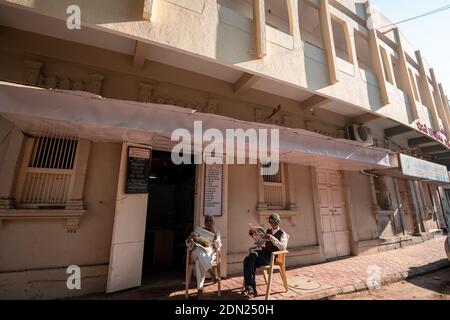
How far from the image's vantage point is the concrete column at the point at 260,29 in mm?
5168

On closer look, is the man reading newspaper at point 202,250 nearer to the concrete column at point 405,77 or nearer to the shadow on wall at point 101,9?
the shadow on wall at point 101,9

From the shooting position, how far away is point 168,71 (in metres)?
5.28

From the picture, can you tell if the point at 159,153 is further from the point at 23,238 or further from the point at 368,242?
the point at 368,242

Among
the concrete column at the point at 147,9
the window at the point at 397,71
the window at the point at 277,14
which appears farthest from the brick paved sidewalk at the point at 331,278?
the window at the point at 277,14

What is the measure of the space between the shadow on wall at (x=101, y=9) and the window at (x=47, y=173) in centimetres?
222

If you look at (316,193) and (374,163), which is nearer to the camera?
(374,163)

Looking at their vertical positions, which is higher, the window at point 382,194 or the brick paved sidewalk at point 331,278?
the window at point 382,194

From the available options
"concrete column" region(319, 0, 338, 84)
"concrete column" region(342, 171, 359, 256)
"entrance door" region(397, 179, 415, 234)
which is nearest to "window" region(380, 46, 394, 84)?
"concrete column" region(319, 0, 338, 84)

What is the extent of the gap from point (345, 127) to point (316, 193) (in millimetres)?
3098

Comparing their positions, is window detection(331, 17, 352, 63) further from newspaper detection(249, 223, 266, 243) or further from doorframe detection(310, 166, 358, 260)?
newspaper detection(249, 223, 266, 243)

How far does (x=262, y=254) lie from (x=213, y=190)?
1745 millimetres

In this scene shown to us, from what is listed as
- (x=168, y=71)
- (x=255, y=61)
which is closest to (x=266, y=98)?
(x=255, y=61)

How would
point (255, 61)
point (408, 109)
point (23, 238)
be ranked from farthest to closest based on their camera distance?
point (408, 109)
point (255, 61)
point (23, 238)

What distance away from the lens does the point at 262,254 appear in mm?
4086
